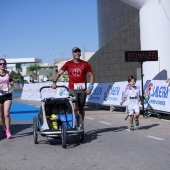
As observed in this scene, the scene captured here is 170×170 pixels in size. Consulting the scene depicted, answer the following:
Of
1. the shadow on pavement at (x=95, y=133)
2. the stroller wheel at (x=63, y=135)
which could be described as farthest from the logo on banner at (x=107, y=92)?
the stroller wheel at (x=63, y=135)

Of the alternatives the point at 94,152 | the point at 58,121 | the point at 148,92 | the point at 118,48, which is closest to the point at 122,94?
the point at 148,92

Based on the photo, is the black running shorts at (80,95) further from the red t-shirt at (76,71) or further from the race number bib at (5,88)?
the race number bib at (5,88)

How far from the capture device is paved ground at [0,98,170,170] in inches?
253

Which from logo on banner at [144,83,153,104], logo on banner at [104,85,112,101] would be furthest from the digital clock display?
logo on banner at [104,85,112,101]

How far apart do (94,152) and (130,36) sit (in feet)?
142

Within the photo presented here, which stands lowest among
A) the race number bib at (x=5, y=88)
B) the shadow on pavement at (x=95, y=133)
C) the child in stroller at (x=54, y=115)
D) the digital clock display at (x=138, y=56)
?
the shadow on pavement at (x=95, y=133)

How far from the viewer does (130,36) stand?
50094 mm

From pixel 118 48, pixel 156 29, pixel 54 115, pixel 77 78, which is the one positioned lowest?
pixel 54 115

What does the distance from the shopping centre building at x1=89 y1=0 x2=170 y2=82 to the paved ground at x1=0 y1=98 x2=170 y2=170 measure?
975cm

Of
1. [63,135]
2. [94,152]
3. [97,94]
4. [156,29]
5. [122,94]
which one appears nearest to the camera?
[94,152]

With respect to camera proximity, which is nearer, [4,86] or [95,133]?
[4,86]

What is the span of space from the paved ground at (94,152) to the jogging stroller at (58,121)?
28 cm

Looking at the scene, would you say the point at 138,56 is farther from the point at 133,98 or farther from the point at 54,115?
the point at 54,115

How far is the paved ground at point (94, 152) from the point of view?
21.1ft
